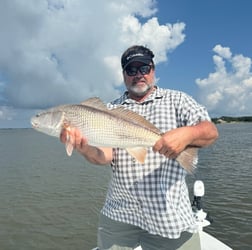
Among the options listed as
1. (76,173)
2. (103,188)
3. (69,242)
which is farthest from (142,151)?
(76,173)

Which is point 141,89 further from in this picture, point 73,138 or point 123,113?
point 73,138

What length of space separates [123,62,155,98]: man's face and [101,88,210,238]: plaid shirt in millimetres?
151

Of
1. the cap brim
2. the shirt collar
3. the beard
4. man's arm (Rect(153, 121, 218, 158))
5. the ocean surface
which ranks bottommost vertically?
the ocean surface

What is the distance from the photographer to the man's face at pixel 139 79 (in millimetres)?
3865

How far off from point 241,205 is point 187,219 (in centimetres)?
1219

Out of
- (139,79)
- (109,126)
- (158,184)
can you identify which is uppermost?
(139,79)

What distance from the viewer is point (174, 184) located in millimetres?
3551

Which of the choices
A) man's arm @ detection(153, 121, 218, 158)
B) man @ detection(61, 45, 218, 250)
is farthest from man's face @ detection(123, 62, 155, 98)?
man's arm @ detection(153, 121, 218, 158)

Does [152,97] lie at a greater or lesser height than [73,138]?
greater

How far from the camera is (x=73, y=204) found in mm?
16047

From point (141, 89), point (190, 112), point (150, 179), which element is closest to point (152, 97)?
point (141, 89)

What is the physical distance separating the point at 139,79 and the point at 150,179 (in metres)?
1.13

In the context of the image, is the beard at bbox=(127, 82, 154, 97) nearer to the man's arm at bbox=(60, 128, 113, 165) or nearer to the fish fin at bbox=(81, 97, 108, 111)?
the fish fin at bbox=(81, 97, 108, 111)

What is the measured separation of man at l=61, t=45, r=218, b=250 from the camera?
351 centimetres
